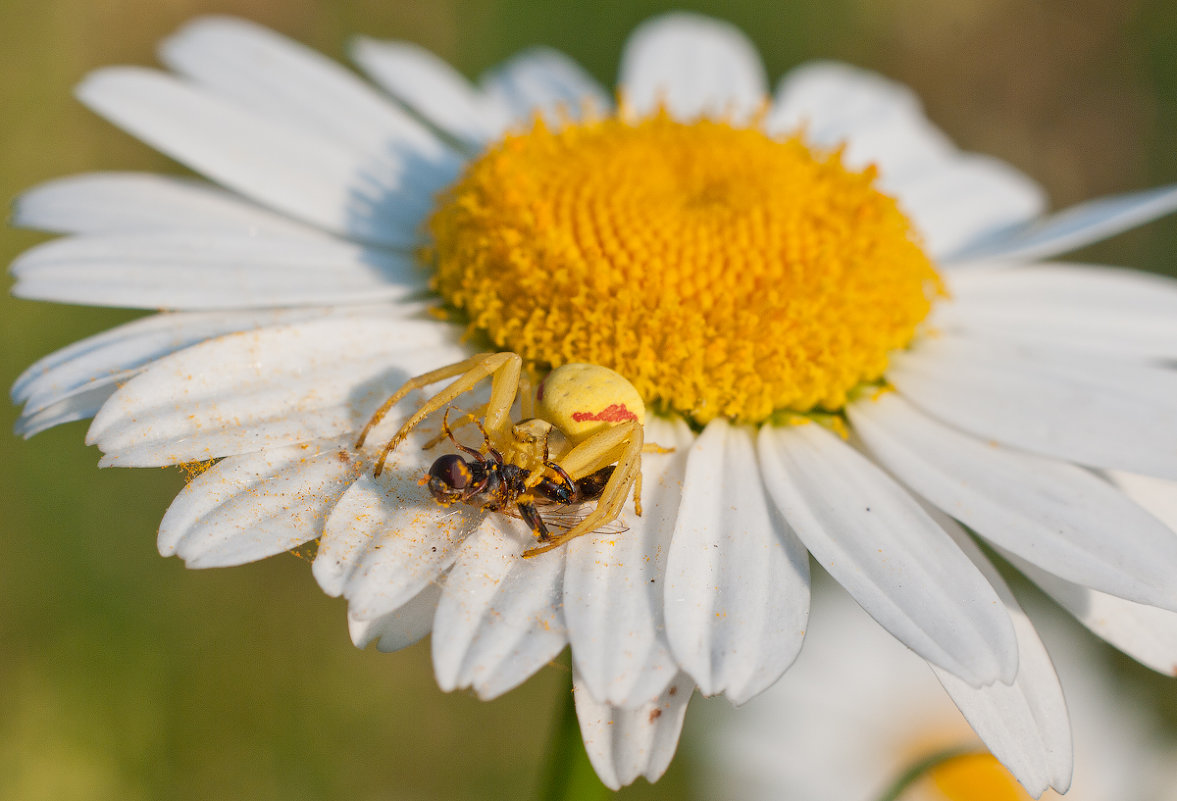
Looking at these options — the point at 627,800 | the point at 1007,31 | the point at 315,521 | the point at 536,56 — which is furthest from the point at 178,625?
the point at 1007,31

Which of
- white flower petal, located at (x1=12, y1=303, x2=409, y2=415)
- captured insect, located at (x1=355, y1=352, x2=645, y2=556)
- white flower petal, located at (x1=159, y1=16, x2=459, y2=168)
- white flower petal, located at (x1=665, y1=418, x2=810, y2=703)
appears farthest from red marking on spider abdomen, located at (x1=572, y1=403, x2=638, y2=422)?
white flower petal, located at (x1=159, y1=16, x2=459, y2=168)

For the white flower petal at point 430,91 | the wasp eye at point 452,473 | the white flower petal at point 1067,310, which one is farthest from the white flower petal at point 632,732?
the white flower petal at point 430,91

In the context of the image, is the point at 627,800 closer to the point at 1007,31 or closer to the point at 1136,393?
the point at 1136,393

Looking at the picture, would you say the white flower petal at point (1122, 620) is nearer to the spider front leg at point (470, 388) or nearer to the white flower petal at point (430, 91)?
the spider front leg at point (470, 388)

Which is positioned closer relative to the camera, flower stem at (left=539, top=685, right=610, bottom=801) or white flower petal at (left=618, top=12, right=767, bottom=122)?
flower stem at (left=539, top=685, right=610, bottom=801)

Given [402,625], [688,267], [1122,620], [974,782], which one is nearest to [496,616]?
[402,625]

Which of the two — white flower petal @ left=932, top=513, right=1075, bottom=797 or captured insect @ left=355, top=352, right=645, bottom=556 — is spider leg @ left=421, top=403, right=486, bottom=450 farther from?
white flower petal @ left=932, top=513, right=1075, bottom=797

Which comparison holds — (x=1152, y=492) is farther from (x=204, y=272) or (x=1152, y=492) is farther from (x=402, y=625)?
(x=204, y=272)
